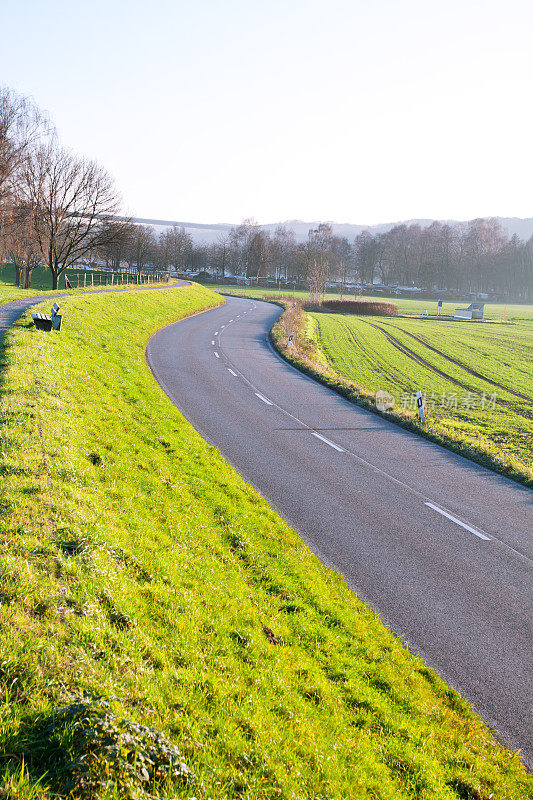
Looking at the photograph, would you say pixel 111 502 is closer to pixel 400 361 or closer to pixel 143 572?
pixel 143 572

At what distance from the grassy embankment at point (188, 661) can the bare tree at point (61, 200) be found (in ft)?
142

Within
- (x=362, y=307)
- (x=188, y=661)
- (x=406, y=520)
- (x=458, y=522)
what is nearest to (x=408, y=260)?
(x=362, y=307)

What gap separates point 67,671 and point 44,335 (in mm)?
14585

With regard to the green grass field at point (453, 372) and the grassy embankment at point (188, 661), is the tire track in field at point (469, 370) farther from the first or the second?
the grassy embankment at point (188, 661)

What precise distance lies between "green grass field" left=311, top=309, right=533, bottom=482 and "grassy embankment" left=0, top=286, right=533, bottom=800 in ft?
30.0

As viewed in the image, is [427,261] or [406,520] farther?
[427,261]

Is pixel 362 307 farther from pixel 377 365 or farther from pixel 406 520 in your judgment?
pixel 406 520

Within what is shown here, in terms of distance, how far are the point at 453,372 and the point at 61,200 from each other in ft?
127

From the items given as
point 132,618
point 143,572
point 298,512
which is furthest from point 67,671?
point 298,512

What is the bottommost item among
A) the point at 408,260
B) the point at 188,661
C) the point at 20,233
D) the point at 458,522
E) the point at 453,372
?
the point at 458,522

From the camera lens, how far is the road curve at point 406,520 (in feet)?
21.2

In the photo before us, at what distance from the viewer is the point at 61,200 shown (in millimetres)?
48000

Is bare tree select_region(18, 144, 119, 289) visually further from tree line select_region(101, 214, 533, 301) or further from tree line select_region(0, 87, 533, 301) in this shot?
tree line select_region(101, 214, 533, 301)

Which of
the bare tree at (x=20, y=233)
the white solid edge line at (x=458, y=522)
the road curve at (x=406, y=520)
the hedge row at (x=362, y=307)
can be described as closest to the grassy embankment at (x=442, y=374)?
the road curve at (x=406, y=520)
